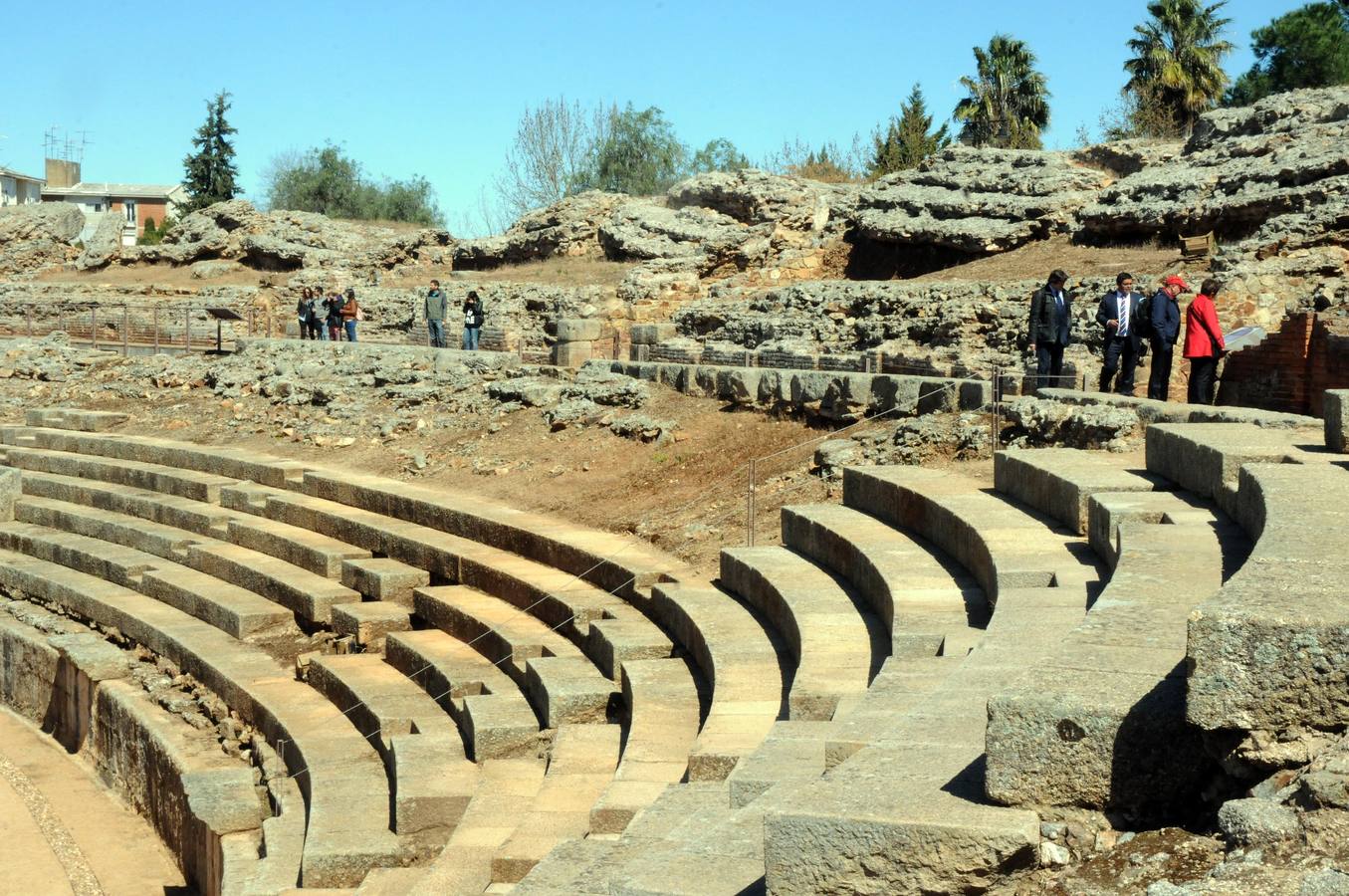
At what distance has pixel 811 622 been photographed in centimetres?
806

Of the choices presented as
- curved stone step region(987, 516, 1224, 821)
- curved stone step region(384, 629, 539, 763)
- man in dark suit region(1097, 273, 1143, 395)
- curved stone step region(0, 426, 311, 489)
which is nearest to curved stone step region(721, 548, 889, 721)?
curved stone step region(384, 629, 539, 763)

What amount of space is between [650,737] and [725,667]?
2.50 ft

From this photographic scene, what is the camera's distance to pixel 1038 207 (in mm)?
21641

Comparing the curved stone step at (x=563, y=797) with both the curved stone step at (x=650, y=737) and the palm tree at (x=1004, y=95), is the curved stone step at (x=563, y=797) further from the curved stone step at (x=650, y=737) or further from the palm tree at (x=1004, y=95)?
the palm tree at (x=1004, y=95)

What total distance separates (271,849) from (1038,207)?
16617 millimetres

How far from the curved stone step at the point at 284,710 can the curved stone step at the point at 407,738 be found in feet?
0.42

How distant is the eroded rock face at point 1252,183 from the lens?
16328 millimetres

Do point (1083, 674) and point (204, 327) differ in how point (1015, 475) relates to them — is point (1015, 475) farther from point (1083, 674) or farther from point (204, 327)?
point (204, 327)

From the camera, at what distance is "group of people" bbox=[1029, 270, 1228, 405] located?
11.6 metres

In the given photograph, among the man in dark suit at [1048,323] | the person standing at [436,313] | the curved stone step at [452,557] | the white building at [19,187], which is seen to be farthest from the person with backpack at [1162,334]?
the white building at [19,187]

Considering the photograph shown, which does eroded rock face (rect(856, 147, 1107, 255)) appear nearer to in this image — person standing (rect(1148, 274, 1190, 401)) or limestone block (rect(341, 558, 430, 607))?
person standing (rect(1148, 274, 1190, 401))

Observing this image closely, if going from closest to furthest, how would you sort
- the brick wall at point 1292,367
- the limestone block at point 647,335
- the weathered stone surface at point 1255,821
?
the weathered stone surface at point 1255,821
the brick wall at point 1292,367
the limestone block at point 647,335

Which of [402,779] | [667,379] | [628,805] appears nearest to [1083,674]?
[628,805]

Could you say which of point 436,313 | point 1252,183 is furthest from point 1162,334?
point 436,313
